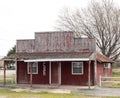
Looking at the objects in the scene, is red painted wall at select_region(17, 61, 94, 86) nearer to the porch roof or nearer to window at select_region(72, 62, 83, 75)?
window at select_region(72, 62, 83, 75)

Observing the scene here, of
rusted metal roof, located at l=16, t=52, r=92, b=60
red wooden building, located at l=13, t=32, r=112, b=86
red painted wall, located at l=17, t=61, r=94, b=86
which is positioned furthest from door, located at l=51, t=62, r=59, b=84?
rusted metal roof, located at l=16, t=52, r=92, b=60

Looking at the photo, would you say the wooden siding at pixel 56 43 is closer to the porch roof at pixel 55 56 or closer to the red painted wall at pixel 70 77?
the porch roof at pixel 55 56

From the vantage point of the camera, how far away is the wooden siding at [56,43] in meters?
34.7

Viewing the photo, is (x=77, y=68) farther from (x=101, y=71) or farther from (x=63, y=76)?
(x=101, y=71)

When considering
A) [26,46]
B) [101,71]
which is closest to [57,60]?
[26,46]

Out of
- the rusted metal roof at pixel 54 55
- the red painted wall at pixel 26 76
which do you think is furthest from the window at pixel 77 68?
the red painted wall at pixel 26 76

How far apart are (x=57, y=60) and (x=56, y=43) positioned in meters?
4.31

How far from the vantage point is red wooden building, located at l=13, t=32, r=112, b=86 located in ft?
109

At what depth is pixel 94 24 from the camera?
57.1m

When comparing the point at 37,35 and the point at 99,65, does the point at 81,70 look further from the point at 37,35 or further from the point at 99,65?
the point at 37,35

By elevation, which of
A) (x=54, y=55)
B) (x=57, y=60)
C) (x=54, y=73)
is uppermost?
(x=54, y=55)

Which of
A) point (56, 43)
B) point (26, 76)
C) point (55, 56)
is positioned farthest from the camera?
point (26, 76)

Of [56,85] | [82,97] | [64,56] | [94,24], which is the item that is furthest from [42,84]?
[94,24]

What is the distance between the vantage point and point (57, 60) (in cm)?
3175
